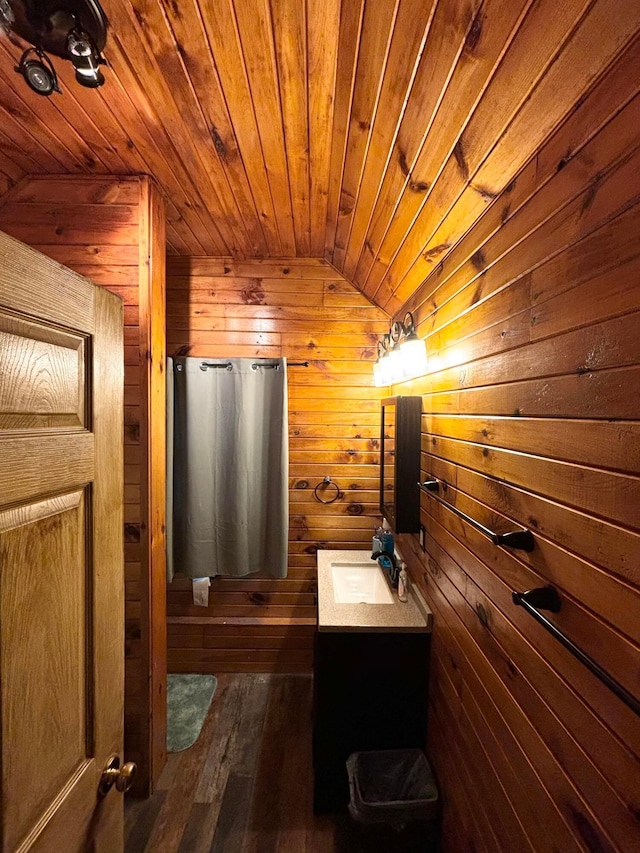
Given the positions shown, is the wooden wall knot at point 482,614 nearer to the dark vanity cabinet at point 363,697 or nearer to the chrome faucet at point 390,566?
the dark vanity cabinet at point 363,697

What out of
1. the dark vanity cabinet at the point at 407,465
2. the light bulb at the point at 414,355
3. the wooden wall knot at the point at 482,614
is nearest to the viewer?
the wooden wall knot at the point at 482,614

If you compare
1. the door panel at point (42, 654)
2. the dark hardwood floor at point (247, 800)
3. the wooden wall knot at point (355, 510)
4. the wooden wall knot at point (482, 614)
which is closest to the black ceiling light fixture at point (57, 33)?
the door panel at point (42, 654)

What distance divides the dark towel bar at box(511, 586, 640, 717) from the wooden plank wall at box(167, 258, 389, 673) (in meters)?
1.69

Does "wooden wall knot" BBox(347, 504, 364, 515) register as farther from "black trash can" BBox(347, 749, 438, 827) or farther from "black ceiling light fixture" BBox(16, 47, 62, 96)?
"black ceiling light fixture" BBox(16, 47, 62, 96)

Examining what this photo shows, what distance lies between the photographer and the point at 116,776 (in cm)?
83

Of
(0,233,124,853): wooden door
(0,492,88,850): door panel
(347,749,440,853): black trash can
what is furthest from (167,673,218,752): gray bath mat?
(0,492,88,850): door panel

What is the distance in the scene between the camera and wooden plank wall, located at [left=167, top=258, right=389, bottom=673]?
238 cm

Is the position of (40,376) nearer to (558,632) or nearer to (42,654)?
(42,654)

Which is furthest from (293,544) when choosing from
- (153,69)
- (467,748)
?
(153,69)

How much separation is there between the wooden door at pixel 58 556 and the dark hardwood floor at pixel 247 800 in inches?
39.5

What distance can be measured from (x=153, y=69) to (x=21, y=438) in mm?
1144

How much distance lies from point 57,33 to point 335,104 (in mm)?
747

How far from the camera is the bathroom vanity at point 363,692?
1.58 metres

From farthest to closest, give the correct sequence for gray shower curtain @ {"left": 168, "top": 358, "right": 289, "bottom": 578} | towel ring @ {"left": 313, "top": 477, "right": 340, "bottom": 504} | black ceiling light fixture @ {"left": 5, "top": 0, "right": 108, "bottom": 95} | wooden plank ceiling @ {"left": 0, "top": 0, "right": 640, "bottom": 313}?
towel ring @ {"left": 313, "top": 477, "right": 340, "bottom": 504} → gray shower curtain @ {"left": 168, "top": 358, "right": 289, "bottom": 578} → black ceiling light fixture @ {"left": 5, "top": 0, "right": 108, "bottom": 95} → wooden plank ceiling @ {"left": 0, "top": 0, "right": 640, "bottom": 313}
